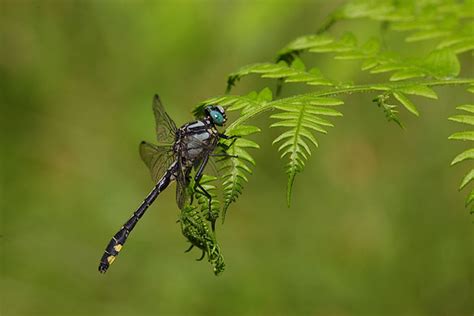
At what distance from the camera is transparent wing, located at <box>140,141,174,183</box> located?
3.11m

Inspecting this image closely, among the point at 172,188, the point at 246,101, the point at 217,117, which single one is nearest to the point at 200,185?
the point at 246,101

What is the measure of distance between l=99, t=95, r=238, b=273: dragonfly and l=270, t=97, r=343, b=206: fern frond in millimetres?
253

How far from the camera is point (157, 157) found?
3172mm

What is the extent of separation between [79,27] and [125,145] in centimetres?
120

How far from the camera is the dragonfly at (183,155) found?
8.84 ft

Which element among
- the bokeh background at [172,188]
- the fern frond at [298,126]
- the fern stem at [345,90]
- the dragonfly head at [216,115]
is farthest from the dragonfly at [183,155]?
A: the bokeh background at [172,188]

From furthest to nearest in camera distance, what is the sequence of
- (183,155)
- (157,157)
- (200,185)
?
→ (157,157), (183,155), (200,185)

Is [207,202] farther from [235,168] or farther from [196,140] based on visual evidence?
[196,140]

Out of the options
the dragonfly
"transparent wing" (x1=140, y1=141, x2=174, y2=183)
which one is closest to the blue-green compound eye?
the dragonfly

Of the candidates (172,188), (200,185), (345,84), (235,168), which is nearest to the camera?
(235,168)

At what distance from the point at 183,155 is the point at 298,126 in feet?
2.32

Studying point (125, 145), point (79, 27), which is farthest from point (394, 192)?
point (79, 27)

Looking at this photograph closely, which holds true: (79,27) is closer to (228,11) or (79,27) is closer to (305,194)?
(228,11)

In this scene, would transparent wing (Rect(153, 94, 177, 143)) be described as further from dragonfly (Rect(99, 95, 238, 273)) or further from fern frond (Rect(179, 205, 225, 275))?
fern frond (Rect(179, 205, 225, 275))
